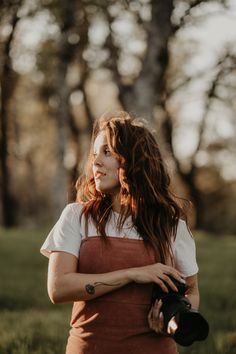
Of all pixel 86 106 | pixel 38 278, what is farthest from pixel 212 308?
pixel 86 106

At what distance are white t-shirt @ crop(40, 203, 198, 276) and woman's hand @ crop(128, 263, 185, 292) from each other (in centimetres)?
16

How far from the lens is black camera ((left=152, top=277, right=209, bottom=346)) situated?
9.00 ft

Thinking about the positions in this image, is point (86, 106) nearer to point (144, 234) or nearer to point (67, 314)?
point (67, 314)

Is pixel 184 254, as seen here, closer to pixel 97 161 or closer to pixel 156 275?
pixel 156 275

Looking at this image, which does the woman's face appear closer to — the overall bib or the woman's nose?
the woman's nose

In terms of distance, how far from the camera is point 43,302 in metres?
9.09

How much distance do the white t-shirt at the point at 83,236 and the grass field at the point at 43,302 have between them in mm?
2661

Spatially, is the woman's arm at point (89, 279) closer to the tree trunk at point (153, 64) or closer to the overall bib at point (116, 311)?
the overall bib at point (116, 311)

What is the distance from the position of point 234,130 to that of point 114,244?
28.4 meters

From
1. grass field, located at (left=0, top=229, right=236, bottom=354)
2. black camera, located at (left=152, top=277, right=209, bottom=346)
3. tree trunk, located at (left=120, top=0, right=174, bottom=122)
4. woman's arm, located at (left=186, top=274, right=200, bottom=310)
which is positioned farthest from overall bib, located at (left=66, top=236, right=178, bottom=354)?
tree trunk, located at (left=120, top=0, right=174, bottom=122)

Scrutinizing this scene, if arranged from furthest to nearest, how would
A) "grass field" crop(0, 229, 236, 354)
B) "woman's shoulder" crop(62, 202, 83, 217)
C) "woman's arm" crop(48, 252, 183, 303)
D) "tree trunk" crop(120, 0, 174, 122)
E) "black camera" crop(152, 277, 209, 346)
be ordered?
"tree trunk" crop(120, 0, 174, 122) < "grass field" crop(0, 229, 236, 354) < "woman's shoulder" crop(62, 202, 83, 217) < "woman's arm" crop(48, 252, 183, 303) < "black camera" crop(152, 277, 209, 346)

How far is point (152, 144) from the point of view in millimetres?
3113

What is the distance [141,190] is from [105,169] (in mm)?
179

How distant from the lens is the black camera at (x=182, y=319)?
2742 millimetres
